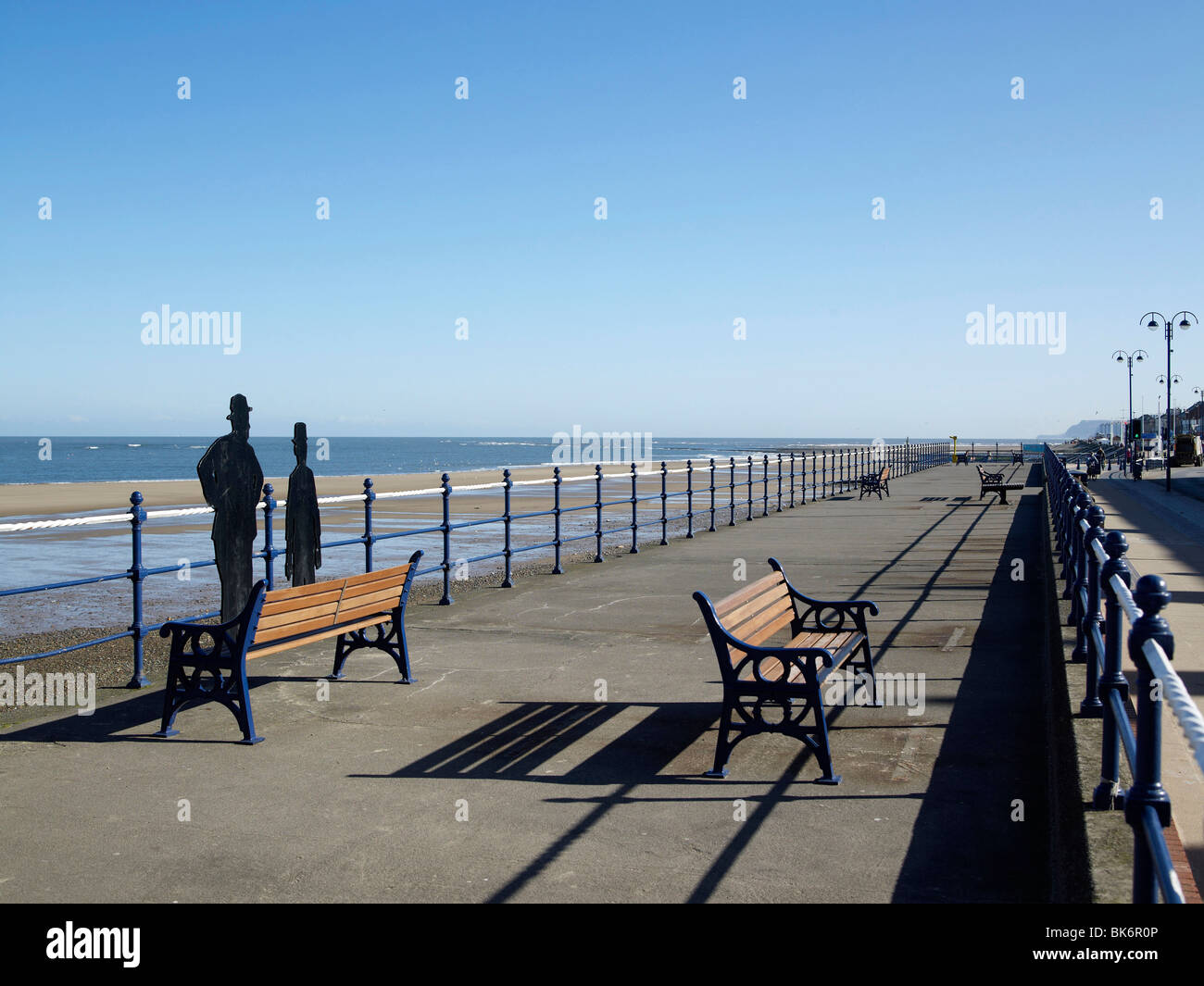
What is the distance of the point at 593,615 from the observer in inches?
433

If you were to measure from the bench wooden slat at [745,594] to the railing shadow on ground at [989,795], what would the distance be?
1.41m

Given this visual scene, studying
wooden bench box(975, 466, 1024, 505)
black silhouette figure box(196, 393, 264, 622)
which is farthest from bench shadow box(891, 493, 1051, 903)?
wooden bench box(975, 466, 1024, 505)

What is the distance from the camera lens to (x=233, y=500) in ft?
26.5

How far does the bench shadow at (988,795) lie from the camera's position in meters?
4.32

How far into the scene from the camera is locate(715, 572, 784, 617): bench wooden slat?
6.07m

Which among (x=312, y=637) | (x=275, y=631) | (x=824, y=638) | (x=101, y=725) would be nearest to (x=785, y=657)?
(x=824, y=638)

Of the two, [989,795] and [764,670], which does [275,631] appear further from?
[989,795]

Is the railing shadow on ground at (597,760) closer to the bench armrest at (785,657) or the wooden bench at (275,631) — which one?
the bench armrest at (785,657)

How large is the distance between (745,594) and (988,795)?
6.29 ft

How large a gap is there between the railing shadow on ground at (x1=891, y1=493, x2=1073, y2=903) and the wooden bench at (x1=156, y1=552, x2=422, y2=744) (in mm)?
3885

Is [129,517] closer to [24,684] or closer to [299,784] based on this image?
[24,684]

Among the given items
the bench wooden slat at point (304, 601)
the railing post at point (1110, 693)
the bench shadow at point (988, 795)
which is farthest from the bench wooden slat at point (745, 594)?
the bench wooden slat at point (304, 601)
